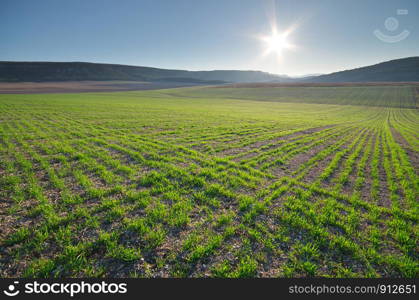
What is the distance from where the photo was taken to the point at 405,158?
38.3 feet

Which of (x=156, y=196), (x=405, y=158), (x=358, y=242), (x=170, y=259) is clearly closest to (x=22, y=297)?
(x=170, y=259)

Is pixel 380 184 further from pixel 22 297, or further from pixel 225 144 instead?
pixel 22 297

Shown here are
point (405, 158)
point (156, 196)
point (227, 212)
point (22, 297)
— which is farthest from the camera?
point (405, 158)

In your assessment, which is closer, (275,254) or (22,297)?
(22,297)

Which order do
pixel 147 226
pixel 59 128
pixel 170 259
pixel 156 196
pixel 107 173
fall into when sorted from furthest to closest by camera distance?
pixel 59 128
pixel 107 173
pixel 156 196
pixel 147 226
pixel 170 259

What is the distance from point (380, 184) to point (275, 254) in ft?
24.1

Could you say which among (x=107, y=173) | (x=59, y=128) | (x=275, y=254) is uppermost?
(x=59, y=128)

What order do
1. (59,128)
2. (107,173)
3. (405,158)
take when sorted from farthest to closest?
(59,128)
(405,158)
(107,173)

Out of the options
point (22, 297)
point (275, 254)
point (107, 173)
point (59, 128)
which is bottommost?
point (22, 297)

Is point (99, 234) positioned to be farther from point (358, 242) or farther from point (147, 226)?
point (358, 242)

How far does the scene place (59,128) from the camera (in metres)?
15.6

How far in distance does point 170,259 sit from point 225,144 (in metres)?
9.73

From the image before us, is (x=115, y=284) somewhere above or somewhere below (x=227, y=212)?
below

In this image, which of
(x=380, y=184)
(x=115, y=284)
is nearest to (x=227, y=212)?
(x=115, y=284)
